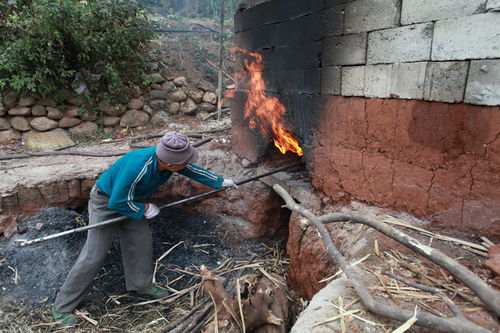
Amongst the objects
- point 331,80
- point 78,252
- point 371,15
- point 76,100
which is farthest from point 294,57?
point 76,100

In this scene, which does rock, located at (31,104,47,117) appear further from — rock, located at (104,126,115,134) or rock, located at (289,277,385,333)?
rock, located at (289,277,385,333)

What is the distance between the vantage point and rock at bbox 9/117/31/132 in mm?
6516

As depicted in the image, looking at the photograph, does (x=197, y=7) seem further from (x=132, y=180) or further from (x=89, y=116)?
(x=132, y=180)

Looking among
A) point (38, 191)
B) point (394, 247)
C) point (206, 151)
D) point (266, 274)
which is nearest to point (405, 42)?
point (394, 247)

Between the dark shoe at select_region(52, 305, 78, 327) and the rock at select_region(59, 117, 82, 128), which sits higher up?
the rock at select_region(59, 117, 82, 128)

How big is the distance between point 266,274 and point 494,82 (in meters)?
2.95

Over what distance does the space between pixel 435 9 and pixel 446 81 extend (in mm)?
537

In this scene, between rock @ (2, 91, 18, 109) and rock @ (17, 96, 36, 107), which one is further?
rock @ (17, 96, 36, 107)

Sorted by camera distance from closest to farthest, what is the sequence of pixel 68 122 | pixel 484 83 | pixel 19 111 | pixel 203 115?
pixel 484 83, pixel 19 111, pixel 68 122, pixel 203 115

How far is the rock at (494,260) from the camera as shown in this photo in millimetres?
2020

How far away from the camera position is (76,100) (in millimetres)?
6945

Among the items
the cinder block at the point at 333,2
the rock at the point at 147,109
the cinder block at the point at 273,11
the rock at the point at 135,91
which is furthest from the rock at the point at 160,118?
the cinder block at the point at 333,2

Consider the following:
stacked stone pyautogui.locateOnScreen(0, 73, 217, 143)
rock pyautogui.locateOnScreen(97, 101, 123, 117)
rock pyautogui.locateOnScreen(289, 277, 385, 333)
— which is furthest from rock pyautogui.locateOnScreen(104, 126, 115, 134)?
rock pyautogui.locateOnScreen(289, 277, 385, 333)

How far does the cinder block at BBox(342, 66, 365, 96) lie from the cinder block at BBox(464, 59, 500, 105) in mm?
947
